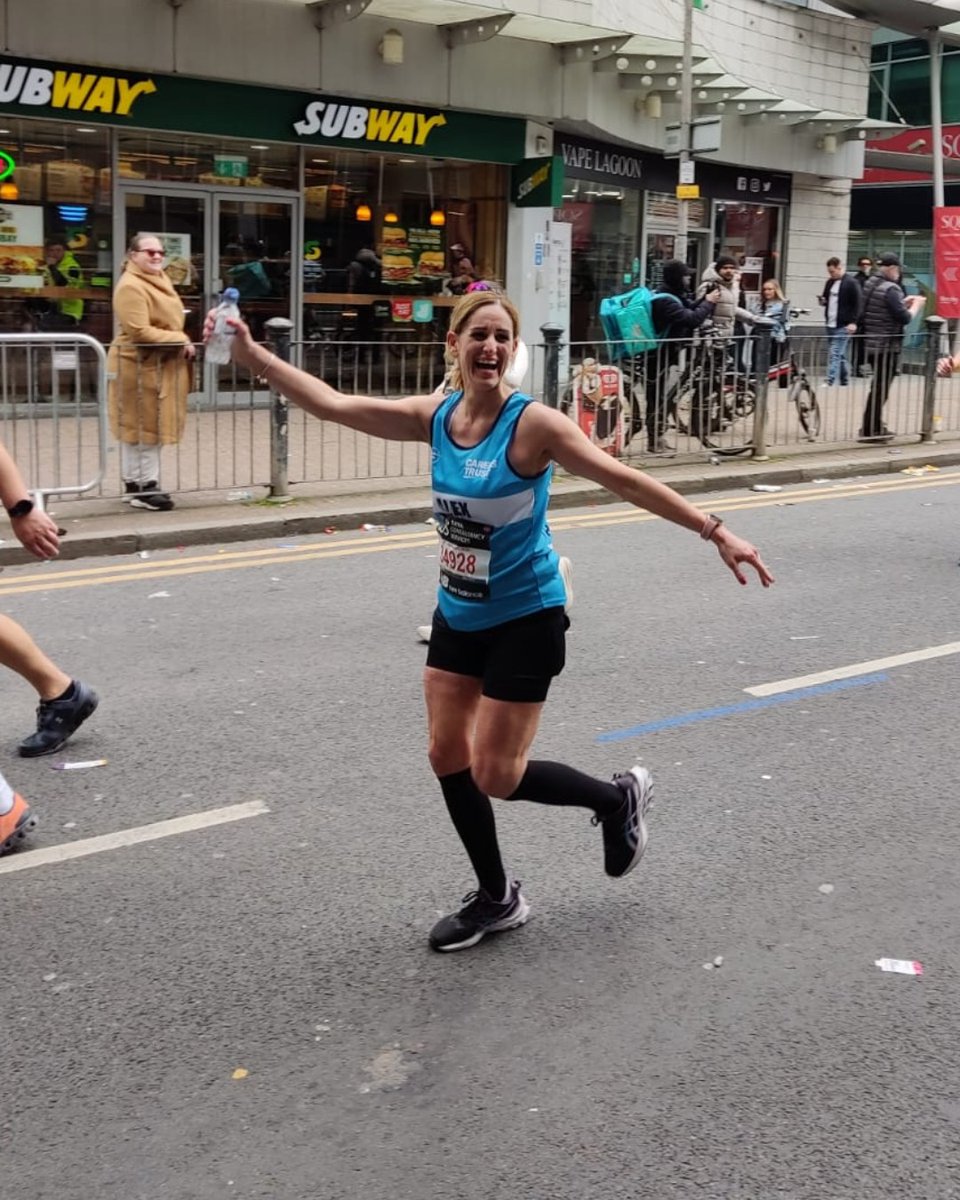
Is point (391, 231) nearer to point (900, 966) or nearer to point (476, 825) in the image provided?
point (476, 825)

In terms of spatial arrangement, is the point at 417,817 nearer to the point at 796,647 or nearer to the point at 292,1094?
the point at 292,1094

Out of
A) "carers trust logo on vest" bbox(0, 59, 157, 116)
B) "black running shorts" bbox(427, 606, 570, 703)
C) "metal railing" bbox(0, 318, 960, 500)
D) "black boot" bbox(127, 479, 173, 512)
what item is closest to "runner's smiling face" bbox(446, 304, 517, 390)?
"black running shorts" bbox(427, 606, 570, 703)

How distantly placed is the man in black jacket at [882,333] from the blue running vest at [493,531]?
37.1ft

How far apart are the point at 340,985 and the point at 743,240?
71.3 ft

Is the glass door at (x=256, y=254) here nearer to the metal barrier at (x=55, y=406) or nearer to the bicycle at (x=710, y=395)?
the bicycle at (x=710, y=395)

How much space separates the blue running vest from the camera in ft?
12.1

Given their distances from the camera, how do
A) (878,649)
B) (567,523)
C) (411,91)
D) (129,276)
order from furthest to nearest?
1. (411,91)
2. (567,523)
3. (129,276)
4. (878,649)

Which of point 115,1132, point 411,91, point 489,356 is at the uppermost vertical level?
point 411,91

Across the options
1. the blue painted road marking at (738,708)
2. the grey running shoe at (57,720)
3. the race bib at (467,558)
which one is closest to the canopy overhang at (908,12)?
the blue painted road marking at (738,708)

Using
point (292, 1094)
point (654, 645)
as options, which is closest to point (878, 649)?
point (654, 645)

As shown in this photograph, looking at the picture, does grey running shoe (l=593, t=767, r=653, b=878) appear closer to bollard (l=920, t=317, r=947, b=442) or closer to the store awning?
bollard (l=920, t=317, r=947, b=442)

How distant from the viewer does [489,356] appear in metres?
3.67

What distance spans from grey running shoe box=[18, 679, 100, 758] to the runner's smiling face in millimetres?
2443

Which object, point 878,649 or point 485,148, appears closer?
point 878,649
